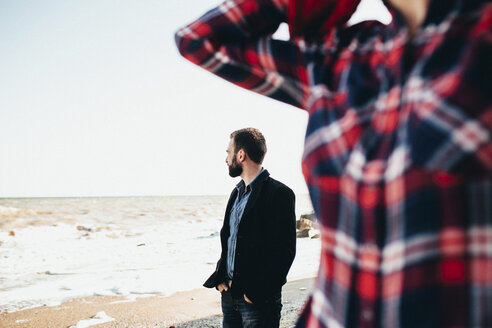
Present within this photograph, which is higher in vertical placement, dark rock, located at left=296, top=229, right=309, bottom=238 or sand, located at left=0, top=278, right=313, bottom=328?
sand, located at left=0, top=278, right=313, bottom=328

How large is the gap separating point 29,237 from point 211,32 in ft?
50.4

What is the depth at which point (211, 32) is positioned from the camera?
110 centimetres

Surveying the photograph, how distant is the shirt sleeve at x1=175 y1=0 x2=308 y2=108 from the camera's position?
40.1 inches

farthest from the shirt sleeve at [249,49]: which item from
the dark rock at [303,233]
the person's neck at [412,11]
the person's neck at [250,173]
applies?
the dark rock at [303,233]

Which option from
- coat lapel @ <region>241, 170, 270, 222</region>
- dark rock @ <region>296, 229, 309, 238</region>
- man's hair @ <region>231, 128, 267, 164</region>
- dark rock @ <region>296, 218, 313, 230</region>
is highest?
man's hair @ <region>231, 128, 267, 164</region>

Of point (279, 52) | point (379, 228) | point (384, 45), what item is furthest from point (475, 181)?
point (279, 52)

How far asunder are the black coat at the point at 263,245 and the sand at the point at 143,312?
5.70ft

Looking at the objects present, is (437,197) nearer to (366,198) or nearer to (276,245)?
(366,198)

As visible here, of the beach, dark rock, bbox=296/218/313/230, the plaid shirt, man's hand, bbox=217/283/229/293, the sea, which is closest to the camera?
the plaid shirt

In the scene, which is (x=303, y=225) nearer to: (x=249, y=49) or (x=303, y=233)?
(x=303, y=233)

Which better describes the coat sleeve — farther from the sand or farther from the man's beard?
the sand

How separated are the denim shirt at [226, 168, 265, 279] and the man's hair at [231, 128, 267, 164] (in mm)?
151

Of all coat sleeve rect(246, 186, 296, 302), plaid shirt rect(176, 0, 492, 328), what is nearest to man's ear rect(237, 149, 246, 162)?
coat sleeve rect(246, 186, 296, 302)

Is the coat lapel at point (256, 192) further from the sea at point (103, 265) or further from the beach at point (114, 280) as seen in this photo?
the beach at point (114, 280)
